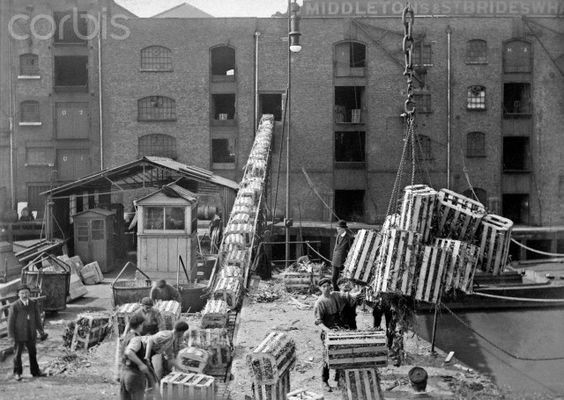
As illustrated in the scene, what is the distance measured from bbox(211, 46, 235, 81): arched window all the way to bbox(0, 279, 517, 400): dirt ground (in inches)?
920

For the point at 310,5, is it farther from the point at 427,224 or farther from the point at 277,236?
the point at 427,224

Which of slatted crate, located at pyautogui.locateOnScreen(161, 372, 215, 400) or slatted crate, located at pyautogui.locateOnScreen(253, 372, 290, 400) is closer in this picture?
slatted crate, located at pyautogui.locateOnScreen(161, 372, 215, 400)

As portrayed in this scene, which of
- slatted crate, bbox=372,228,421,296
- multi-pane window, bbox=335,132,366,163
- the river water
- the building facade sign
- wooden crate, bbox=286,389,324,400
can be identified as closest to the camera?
wooden crate, bbox=286,389,324,400

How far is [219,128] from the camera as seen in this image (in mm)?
37344

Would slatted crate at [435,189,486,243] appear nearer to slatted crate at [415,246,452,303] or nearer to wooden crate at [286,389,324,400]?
slatted crate at [415,246,452,303]

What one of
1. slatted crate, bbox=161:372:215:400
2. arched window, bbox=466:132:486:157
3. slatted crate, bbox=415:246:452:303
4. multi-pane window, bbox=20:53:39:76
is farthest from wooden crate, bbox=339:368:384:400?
multi-pane window, bbox=20:53:39:76

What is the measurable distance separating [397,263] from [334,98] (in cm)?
2648

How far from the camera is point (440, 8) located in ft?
127

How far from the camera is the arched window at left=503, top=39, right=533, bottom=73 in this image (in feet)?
123

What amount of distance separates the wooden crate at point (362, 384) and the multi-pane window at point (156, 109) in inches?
1165

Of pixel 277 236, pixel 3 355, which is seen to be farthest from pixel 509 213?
pixel 3 355

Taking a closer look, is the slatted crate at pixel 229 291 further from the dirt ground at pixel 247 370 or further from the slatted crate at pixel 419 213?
the slatted crate at pixel 419 213

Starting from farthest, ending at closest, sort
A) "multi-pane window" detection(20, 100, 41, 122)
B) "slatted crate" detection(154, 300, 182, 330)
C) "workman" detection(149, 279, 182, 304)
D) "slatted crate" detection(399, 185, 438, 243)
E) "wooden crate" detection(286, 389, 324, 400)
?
1. "multi-pane window" detection(20, 100, 41, 122)
2. "workman" detection(149, 279, 182, 304)
3. "slatted crate" detection(399, 185, 438, 243)
4. "slatted crate" detection(154, 300, 182, 330)
5. "wooden crate" detection(286, 389, 324, 400)

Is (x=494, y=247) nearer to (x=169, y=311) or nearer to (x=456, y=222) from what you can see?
(x=456, y=222)
